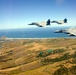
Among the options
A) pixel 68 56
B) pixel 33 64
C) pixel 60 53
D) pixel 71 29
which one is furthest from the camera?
pixel 60 53

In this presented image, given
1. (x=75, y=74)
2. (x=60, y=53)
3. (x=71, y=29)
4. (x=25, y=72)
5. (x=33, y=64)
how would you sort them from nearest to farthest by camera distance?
(x=71, y=29) < (x=75, y=74) < (x=25, y=72) < (x=33, y=64) < (x=60, y=53)

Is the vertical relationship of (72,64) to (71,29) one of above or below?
below

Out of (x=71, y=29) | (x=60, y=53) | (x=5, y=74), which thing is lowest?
(x=5, y=74)

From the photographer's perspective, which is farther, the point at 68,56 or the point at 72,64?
the point at 68,56

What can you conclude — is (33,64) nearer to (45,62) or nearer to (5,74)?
(45,62)

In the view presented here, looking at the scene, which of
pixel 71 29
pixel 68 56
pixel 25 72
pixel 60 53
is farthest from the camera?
pixel 60 53

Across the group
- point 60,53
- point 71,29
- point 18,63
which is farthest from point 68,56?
point 71,29

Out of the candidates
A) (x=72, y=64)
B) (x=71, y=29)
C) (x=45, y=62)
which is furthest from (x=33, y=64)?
(x=71, y=29)

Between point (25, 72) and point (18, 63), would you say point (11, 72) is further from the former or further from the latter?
point (18, 63)

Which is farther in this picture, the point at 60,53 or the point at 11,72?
the point at 60,53
